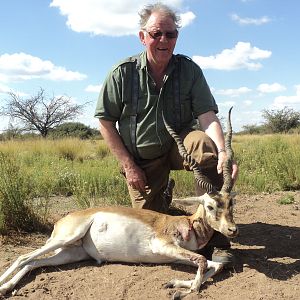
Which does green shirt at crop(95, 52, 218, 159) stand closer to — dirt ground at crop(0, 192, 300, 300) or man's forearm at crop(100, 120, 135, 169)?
man's forearm at crop(100, 120, 135, 169)

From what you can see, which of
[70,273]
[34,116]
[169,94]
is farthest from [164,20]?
[34,116]

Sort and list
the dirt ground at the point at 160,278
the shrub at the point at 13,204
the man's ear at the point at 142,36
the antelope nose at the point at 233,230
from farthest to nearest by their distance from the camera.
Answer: the shrub at the point at 13,204
the man's ear at the point at 142,36
the antelope nose at the point at 233,230
the dirt ground at the point at 160,278

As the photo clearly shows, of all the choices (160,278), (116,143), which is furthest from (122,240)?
(116,143)

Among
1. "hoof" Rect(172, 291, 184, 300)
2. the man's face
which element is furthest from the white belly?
the man's face

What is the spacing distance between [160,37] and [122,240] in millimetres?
2524

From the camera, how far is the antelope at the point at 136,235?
4.88 meters

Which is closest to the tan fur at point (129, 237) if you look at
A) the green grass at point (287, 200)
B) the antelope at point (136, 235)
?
the antelope at point (136, 235)

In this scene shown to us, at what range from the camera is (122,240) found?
5082 millimetres

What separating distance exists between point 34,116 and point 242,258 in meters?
28.4

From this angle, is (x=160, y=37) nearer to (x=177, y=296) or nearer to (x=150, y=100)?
(x=150, y=100)

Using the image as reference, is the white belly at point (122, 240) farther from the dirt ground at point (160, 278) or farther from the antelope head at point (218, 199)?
the antelope head at point (218, 199)

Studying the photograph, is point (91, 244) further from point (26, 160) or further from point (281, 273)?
point (26, 160)

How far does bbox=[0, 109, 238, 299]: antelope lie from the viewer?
488 centimetres

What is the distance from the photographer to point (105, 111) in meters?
6.15
